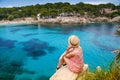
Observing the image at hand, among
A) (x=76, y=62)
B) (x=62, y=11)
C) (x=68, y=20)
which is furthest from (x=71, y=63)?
(x=62, y=11)

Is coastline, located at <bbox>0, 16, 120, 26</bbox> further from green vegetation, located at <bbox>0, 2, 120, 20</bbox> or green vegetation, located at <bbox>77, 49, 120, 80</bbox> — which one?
green vegetation, located at <bbox>77, 49, 120, 80</bbox>

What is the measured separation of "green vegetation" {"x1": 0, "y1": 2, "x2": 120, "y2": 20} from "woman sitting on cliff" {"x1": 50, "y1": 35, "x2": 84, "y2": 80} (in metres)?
57.3

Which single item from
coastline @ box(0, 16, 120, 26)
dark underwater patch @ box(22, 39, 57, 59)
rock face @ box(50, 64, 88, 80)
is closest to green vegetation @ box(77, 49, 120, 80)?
rock face @ box(50, 64, 88, 80)

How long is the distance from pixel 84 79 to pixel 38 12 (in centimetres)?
6262

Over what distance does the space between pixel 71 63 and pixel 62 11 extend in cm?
5825

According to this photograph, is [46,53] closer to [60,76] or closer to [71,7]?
[60,76]

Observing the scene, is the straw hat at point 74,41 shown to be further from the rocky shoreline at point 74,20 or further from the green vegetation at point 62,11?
→ the green vegetation at point 62,11

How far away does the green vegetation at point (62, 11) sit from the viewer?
6089cm

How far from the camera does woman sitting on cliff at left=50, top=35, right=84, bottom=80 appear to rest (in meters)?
3.43

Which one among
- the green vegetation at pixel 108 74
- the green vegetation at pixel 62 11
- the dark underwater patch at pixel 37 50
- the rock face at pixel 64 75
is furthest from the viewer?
the green vegetation at pixel 62 11

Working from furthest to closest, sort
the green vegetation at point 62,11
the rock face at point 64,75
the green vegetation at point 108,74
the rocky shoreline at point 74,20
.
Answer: the green vegetation at point 62,11 < the rocky shoreline at point 74,20 < the rock face at point 64,75 < the green vegetation at point 108,74

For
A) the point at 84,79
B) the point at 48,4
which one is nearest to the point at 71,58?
the point at 84,79

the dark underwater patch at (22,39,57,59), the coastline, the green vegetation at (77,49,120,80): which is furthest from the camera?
the coastline

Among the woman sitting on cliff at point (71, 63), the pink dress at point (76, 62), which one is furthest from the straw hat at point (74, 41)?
the pink dress at point (76, 62)
